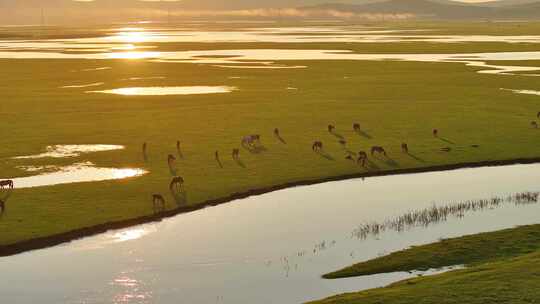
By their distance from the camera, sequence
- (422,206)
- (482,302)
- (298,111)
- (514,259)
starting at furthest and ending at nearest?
(298,111) < (422,206) < (514,259) < (482,302)

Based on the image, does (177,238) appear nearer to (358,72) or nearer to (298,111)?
(298,111)

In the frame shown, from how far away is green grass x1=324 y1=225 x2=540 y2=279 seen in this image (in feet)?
90.4

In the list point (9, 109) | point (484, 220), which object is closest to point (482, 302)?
point (484, 220)

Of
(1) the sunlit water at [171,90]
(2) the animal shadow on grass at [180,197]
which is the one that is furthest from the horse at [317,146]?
(1) the sunlit water at [171,90]

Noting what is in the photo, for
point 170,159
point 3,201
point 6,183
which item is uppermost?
point 170,159

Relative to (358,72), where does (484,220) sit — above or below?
below

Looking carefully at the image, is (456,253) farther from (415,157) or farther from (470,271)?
(415,157)

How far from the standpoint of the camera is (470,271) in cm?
2566

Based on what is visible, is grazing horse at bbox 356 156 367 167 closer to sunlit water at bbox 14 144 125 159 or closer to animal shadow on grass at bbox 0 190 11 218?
sunlit water at bbox 14 144 125 159

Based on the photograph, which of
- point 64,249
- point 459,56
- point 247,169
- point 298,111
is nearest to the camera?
point 64,249

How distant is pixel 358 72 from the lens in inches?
4171

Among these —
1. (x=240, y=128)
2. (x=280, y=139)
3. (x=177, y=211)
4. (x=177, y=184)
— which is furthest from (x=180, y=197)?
(x=240, y=128)

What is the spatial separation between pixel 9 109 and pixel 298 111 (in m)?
27.5

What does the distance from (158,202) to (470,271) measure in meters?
16.7
